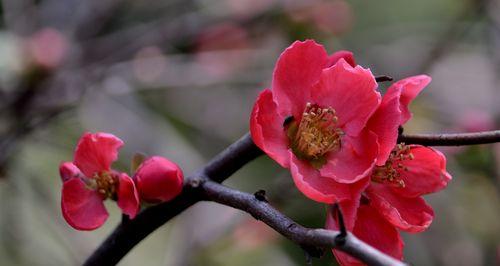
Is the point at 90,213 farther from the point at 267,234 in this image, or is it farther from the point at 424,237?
the point at 424,237

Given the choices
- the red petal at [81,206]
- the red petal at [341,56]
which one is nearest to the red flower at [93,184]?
the red petal at [81,206]

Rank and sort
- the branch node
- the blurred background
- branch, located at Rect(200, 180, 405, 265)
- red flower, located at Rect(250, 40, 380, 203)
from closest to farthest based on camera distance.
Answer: branch, located at Rect(200, 180, 405, 265) → the branch node → red flower, located at Rect(250, 40, 380, 203) → the blurred background

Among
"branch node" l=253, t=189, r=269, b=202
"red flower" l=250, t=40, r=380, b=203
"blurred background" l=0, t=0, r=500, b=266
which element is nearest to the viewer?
"branch node" l=253, t=189, r=269, b=202

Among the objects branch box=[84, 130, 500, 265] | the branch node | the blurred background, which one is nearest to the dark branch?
branch box=[84, 130, 500, 265]

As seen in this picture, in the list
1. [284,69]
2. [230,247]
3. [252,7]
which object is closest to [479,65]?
[252,7]

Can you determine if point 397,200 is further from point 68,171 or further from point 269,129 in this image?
point 68,171

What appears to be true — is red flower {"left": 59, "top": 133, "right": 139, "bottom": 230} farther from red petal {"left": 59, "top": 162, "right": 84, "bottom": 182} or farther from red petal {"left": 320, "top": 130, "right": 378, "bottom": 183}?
red petal {"left": 320, "top": 130, "right": 378, "bottom": 183}

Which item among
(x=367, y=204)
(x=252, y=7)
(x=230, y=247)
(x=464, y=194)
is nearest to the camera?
(x=367, y=204)
